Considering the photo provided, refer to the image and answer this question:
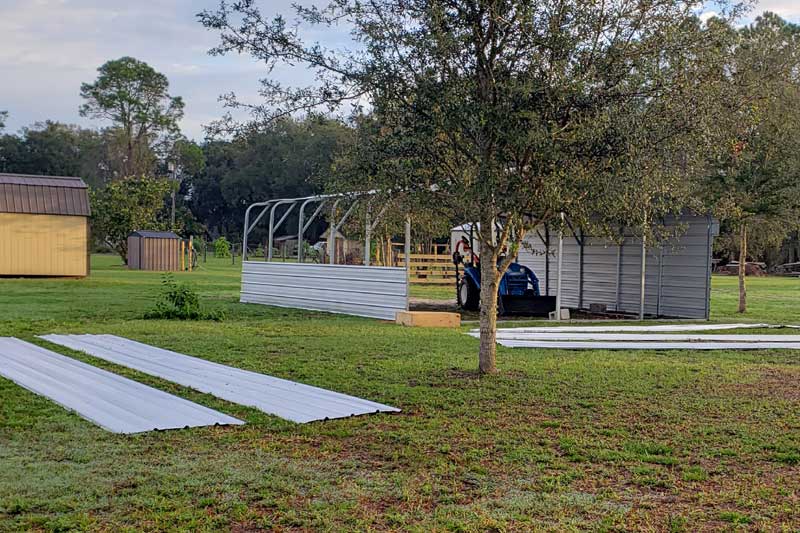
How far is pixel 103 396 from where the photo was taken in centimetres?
775

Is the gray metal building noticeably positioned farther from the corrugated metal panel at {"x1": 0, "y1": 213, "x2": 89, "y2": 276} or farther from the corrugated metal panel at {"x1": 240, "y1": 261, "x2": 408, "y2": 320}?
the corrugated metal panel at {"x1": 0, "y1": 213, "x2": 89, "y2": 276}

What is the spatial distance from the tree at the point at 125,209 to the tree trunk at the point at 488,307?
36.7m

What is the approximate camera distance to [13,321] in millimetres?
14625

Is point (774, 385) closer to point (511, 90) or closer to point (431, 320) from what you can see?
point (511, 90)

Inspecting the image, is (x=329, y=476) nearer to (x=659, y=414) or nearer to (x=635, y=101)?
(x=659, y=414)

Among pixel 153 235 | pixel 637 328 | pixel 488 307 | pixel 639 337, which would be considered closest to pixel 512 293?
pixel 637 328

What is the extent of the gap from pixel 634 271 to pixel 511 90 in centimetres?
1238

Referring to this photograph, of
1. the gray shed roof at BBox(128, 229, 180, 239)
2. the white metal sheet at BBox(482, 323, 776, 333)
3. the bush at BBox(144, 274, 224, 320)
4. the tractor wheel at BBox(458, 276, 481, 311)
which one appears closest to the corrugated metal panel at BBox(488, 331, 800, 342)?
the white metal sheet at BBox(482, 323, 776, 333)

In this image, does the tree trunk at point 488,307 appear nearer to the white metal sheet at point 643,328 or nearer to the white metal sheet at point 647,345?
the white metal sheet at point 647,345

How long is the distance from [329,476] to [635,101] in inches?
186

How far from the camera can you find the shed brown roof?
30.8 m

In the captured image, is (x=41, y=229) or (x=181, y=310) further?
(x=41, y=229)

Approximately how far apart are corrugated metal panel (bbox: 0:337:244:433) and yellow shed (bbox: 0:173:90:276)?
72.1ft

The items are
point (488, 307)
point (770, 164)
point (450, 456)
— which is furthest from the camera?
point (770, 164)
